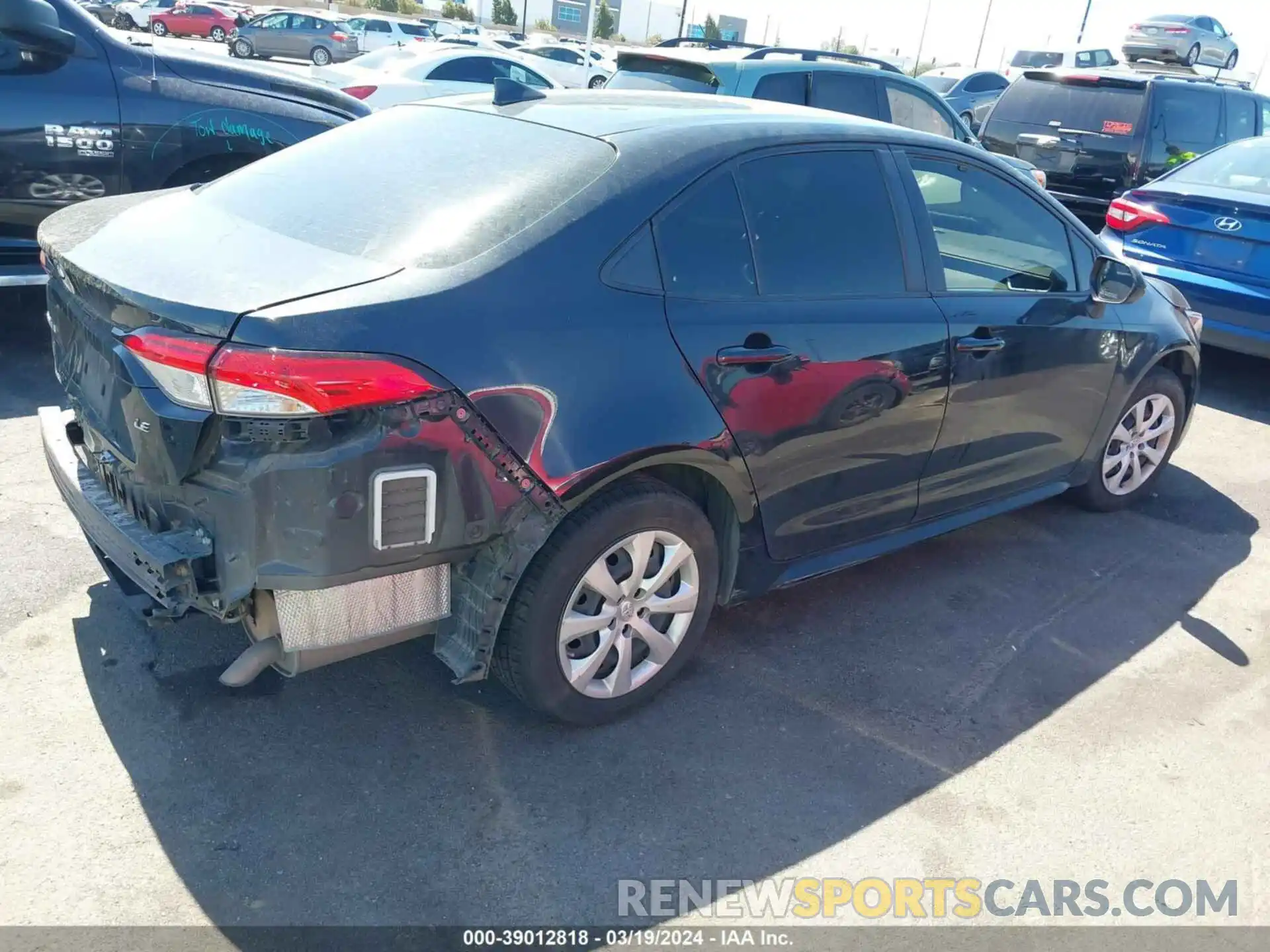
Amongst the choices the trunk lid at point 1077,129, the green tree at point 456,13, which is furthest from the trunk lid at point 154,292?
the green tree at point 456,13

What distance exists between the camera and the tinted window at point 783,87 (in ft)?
25.8

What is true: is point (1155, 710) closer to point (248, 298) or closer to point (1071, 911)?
point (1071, 911)

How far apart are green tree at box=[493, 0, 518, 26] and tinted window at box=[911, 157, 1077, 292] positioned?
5983 cm

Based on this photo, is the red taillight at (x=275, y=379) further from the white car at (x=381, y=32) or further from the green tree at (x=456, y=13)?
the green tree at (x=456, y=13)

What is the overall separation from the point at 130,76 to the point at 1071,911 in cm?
568

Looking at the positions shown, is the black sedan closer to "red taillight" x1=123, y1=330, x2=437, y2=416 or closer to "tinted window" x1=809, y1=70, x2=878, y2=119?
"red taillight" x1=123, y1=330, x2=437, y2=416

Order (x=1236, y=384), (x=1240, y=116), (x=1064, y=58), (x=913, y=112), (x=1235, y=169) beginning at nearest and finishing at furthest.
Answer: (x=1235, y=169) < (x=1236, y=384) < (x=913, y=112) < (x=1240, y=116) < (x=1064, y=58)

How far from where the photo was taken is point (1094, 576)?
4.39 metres

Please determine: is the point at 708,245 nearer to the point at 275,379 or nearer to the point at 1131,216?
the point at 275,379

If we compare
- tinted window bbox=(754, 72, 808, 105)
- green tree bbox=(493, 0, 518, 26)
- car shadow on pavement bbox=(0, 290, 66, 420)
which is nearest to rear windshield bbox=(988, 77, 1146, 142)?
tinted window bbox=(754, 72, 808, 105)

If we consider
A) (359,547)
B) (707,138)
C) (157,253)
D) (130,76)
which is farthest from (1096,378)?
(130,76)

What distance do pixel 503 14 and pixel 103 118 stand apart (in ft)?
191

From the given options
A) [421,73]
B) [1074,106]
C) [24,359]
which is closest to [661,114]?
[24,359]

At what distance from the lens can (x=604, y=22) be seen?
59.6 meters
